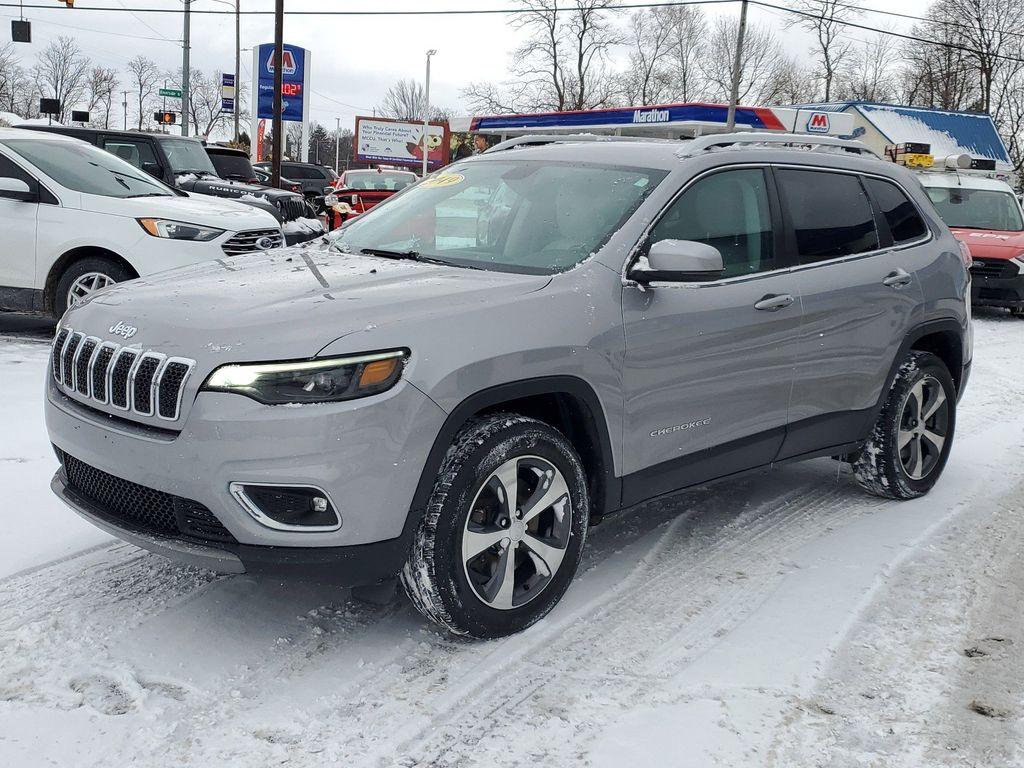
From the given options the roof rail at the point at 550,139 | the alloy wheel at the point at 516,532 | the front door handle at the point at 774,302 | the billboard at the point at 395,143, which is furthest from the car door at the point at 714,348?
the billboard at the point at 395,143

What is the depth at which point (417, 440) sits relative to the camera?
10.2 ft

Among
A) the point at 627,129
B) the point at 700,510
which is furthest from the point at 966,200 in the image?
the point at 627,129

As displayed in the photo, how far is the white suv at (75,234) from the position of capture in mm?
8273

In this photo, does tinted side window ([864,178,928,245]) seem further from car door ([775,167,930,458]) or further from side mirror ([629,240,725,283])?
side mirror ([629,240,725,283])

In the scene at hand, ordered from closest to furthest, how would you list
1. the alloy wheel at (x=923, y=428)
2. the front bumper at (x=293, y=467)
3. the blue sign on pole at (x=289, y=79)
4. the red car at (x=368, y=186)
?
the front bumper at (x=293, y=467) < the alloy wheel at (x=923, y=428) < the red car at (x=368, y=186) < the blue sign on pole at (x=289, y=79)

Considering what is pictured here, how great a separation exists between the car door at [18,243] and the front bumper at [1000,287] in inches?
Result: 454

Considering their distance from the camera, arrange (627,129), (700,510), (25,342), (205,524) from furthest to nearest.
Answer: (627,129) < (25,342) < (700,510) < (205,524)

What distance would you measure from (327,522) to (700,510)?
2.55 meters

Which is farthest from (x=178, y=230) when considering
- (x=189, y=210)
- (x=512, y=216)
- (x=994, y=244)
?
(x=994, y=244)

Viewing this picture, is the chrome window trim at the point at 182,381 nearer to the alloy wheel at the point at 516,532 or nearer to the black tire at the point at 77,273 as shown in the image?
the alloy wheel at the point at 516,532

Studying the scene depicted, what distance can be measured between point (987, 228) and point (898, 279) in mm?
11613

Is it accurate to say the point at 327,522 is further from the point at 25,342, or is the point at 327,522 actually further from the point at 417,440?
the point at 25,342

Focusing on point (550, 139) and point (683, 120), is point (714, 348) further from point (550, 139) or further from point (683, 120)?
point (683, 120)

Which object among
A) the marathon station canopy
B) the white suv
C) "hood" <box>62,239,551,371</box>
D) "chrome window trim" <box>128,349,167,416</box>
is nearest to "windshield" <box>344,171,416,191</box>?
the marathon station canopy
